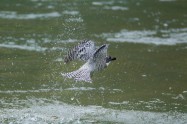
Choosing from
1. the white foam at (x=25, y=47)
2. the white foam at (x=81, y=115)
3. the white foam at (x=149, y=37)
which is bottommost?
the white foam at (x=149, y=37)

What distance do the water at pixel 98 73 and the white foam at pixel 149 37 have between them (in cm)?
2

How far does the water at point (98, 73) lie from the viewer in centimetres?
847

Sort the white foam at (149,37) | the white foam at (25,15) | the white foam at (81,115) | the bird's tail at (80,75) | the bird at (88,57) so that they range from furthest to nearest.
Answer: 1. the white foam at (25,15)
2. the white foam at (149,37)
3. the bird at (88,57)
4. the white foam at (81,115)
5. the bird's tail at (80,75)

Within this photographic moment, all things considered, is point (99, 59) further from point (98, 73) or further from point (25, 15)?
point (25, 15)

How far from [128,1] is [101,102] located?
8324mm

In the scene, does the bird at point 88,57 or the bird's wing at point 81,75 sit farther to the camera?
the bird at point 88,57

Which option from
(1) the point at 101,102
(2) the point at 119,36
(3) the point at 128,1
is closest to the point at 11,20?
(2) the point at 119,36

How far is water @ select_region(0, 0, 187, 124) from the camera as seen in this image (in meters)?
8.47

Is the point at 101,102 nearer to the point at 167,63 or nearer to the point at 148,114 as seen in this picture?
the point at 148,114

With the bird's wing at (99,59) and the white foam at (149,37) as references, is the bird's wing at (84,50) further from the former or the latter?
the white foam at (149,37)

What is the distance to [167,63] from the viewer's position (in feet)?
37.5

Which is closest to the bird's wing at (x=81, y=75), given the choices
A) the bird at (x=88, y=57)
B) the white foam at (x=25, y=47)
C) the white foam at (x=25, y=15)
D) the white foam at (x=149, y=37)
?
the bird at (x=88, y=57)

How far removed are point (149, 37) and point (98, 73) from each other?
3.00m

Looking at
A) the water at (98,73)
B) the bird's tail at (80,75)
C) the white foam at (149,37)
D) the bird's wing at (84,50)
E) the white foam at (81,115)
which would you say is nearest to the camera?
the bird's tail at (80,75)
